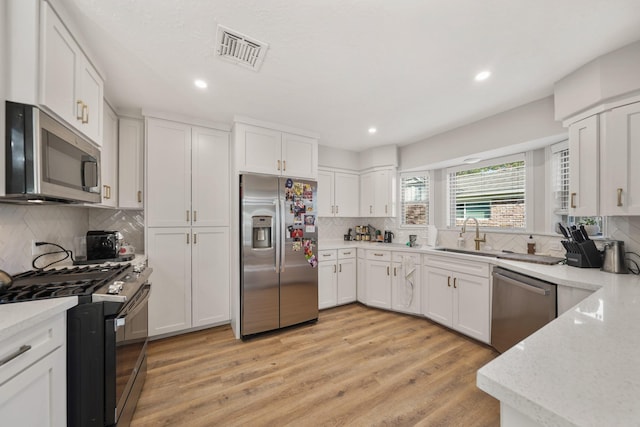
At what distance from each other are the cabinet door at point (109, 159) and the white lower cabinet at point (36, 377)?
1.40 metres

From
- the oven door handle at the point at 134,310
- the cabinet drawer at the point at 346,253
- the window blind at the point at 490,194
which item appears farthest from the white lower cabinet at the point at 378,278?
the oven door handle at the point at 134,310

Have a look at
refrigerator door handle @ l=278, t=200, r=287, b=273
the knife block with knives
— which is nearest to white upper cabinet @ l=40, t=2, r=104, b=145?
refrigerator door handle @ l=278, t=200, r=287, b=273

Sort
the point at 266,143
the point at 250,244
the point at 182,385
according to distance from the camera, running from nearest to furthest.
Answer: the point at 182,385 < the point at 250,244 < the point at 266,143

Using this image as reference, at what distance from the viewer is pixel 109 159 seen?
7.72 ft

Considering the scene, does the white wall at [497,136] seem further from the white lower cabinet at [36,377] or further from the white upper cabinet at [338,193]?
the white lower cabinet at [36,377]

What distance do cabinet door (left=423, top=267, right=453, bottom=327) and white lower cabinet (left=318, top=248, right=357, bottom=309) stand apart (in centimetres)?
106

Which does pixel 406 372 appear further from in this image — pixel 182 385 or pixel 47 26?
pixel 47 26

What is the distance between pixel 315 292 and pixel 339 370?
1.06 meters

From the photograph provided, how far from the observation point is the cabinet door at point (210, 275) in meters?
2.78

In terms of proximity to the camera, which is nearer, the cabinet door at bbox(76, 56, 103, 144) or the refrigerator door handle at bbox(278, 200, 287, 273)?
the cabinet door at bbox(76, 56, 103, 144)

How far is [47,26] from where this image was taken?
122 cm

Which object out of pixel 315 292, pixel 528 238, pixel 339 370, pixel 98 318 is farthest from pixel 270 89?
pixel 528 238

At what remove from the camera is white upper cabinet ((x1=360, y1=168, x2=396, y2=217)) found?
3789 millimetres

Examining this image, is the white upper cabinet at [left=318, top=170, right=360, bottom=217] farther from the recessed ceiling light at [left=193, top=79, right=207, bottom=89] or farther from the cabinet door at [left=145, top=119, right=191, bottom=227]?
the recessed ceiling light at [left=193, top=79, right=207, bottom=89]
